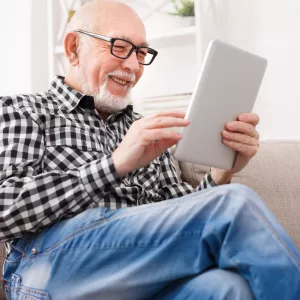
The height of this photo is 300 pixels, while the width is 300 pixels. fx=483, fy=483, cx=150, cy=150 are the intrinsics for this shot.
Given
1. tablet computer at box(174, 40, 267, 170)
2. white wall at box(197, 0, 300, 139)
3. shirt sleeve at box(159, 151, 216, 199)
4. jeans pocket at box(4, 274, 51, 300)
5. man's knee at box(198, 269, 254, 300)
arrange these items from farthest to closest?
white wall at box(197, 0, 300, 139), shirt sleeve at box(159, 151, 216, 199), tablet computer at box(174, 40, 267, 170), jeans pocket at box(4, 274, 51, 300), man's knee at box(198, 269, 254, 300)

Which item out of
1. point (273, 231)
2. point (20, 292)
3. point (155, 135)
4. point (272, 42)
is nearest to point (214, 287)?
point (273, 231)


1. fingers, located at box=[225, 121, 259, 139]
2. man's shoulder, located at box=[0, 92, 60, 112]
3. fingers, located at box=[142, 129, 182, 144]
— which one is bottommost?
man's shoulder, located at box=[0, 92, 60, 112]

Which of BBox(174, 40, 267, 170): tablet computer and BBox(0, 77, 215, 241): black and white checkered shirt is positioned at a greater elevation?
BBox(174, 40, 267, 170): tablet computer

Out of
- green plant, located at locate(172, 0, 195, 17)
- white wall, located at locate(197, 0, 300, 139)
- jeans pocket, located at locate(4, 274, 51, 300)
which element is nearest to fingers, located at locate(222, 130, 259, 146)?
jeans pocket, located at locate(4, 274, 51, 300)

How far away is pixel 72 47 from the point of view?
1.47m

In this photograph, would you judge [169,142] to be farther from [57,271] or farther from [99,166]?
[57,271]

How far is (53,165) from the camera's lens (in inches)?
46.0

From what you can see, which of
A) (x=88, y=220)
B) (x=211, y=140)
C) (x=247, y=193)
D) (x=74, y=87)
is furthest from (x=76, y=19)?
(x=247, y=193)

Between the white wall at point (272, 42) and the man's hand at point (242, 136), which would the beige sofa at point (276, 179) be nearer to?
the man's hand at point (242, 136)

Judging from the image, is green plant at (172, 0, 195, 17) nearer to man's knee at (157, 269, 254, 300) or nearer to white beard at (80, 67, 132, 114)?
white beard at (80, 67, 132, 114)

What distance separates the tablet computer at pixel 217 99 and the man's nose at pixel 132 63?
0.39m

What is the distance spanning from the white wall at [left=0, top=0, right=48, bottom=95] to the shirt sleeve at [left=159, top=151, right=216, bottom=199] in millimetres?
1190

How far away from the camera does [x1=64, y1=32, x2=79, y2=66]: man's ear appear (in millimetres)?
1456

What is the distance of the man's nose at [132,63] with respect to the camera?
1.40 m
